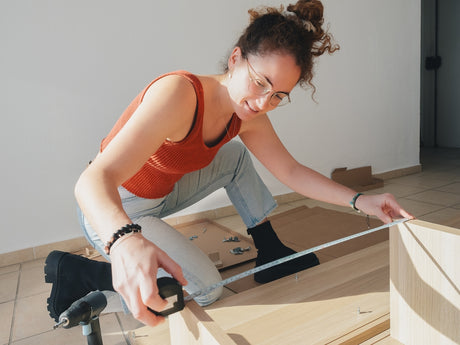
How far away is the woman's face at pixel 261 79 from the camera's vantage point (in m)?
0.88

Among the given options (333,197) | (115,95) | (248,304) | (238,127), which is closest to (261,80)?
(238,127)

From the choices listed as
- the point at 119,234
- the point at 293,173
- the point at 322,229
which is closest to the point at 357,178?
the point at 322,229

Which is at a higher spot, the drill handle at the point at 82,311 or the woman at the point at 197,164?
the woman at the point at 197,164

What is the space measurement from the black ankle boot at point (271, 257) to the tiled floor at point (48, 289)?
51cm

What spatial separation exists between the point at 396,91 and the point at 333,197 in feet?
9.17

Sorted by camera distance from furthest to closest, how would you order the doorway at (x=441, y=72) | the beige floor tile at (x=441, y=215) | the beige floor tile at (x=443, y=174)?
the doorway at (x=441, y=72), the beige floor tile at (x=443, y=174), the beige floor tile at (x=441, y=215)

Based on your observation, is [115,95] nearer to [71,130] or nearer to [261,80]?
[71,130]

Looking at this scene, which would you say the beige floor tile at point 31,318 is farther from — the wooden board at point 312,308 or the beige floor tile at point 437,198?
the beige floor tile at point 437,198

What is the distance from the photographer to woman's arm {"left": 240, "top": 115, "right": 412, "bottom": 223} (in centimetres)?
107

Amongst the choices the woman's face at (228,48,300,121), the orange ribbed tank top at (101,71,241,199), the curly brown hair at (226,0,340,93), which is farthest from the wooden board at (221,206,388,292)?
the curly brown hair at (226,0,340,93)

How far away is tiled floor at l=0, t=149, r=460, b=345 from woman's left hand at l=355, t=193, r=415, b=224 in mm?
204

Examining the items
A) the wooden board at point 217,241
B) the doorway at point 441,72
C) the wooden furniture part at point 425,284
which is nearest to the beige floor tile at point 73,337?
the wooden board at point 217,241

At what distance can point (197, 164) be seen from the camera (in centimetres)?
116

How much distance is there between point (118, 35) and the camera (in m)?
2.11
